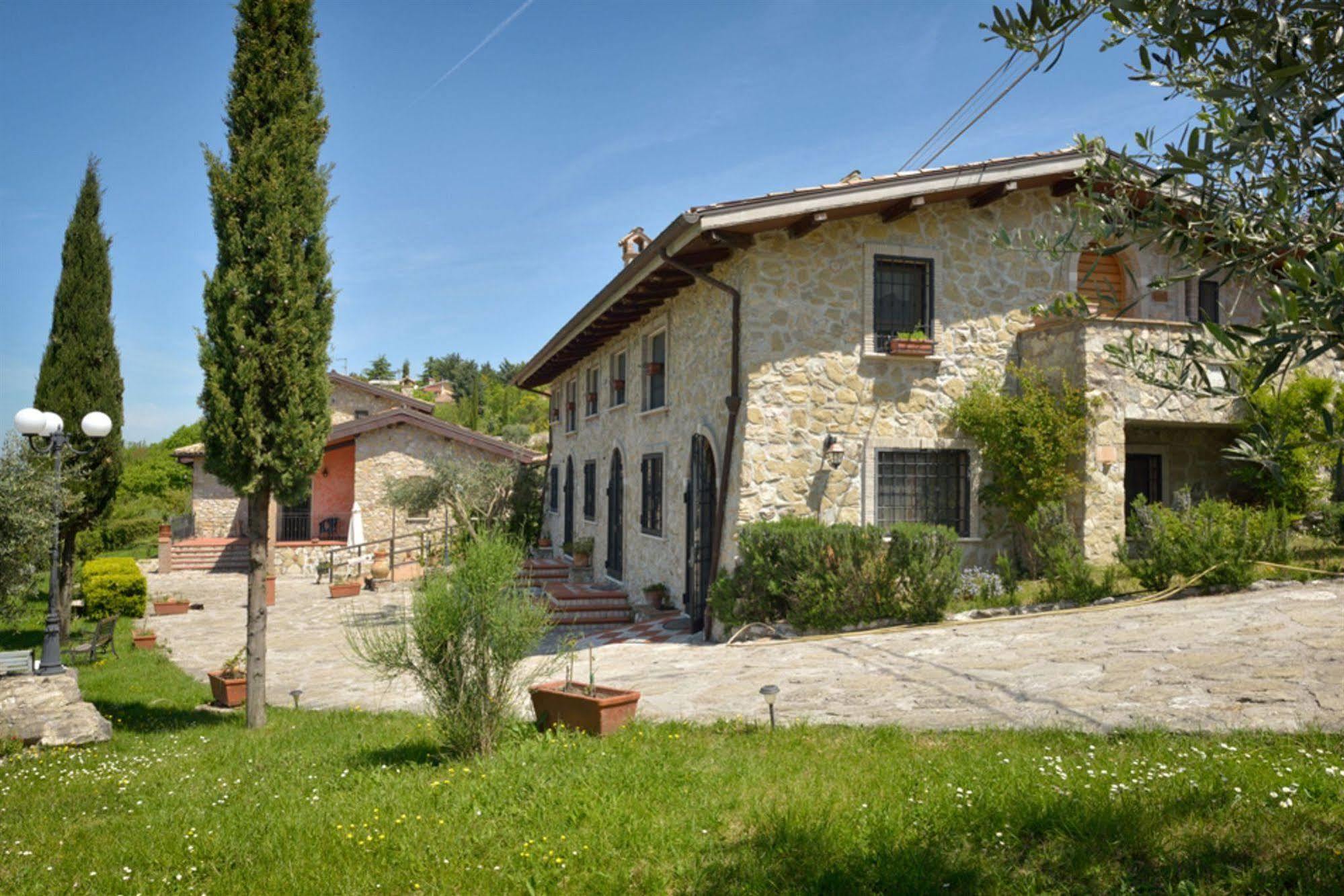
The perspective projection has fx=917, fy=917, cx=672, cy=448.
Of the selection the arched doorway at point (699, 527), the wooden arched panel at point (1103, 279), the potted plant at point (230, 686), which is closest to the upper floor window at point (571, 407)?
the arched doorway at point (699, 527)

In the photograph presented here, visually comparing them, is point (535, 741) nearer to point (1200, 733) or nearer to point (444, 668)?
point (444, 668)

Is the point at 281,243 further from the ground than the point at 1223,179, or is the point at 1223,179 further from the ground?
the point at 281,243

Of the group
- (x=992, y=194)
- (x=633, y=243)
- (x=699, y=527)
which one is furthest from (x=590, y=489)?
(x=992, y=194)

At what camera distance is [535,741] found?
6020mm

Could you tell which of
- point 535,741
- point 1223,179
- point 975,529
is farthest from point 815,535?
point 1223,179

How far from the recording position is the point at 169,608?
17875 millimetres

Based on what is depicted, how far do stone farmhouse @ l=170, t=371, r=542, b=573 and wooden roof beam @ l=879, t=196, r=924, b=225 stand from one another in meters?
15.7

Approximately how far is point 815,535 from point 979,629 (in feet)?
6.48

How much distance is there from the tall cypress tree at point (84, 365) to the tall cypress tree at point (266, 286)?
693 centimetres

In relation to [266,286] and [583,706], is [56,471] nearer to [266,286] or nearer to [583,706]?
[266,286]

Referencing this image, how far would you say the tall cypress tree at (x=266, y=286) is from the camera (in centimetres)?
768

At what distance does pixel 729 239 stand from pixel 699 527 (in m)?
3.93

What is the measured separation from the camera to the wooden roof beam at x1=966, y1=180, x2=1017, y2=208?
1160 centimetres

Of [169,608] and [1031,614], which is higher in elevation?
[1031,614]
